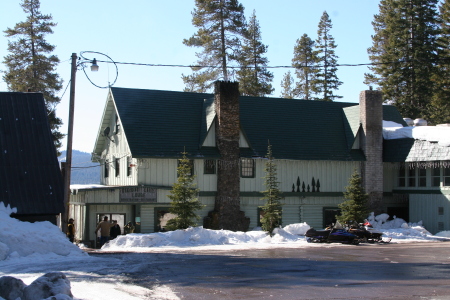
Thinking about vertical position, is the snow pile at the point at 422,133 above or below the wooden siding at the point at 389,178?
above

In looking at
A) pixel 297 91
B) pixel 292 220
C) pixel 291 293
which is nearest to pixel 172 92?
pixel 292 220

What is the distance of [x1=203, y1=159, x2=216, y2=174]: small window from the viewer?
35.9 meters

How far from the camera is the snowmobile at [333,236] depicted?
29422 mm

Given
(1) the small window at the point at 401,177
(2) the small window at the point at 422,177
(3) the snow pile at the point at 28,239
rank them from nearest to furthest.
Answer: (3) the snow pile at the point at 28,239
(2) the small window at the point at 422,177
(1) the small window at the point at 401,177

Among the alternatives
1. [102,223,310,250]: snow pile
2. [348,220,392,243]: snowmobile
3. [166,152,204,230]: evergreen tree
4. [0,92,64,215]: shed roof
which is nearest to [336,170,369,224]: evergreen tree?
[348,220,392,243]: snowmobile

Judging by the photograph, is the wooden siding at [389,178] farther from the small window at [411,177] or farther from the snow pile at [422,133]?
the snow pile at [422,133]

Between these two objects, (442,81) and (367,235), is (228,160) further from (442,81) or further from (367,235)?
(442,81)

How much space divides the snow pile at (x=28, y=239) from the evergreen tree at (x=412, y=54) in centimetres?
4394

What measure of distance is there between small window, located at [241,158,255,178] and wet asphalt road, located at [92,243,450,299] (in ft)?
39.6

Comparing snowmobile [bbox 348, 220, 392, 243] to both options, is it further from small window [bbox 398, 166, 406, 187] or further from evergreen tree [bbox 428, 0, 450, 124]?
evergreen tree [bbox 428, 0, 450, 124]

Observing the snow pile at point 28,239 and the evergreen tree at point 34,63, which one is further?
the evergreen tree at point 34,63

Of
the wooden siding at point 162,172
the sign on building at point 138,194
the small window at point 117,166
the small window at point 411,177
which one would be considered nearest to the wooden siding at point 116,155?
the small window at point 117,166

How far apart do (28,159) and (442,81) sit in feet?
150

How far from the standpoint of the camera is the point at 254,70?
6419 cm
